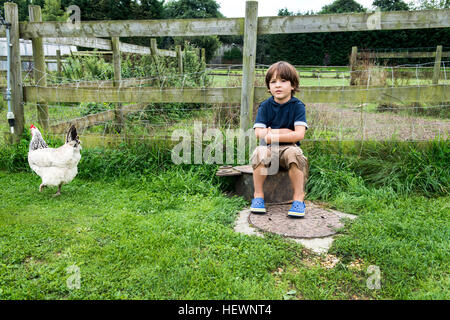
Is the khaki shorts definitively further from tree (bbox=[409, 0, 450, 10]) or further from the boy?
tree (bbox=[409, 0, 450, 10])

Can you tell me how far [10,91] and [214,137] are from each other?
9.78 ft

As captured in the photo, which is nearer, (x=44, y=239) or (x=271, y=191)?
(x=44, y=239)

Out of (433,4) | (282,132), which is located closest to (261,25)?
(282,132)

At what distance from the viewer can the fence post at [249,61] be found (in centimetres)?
409

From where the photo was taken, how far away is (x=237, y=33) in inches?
168

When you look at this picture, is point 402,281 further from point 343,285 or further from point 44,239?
point 44,239

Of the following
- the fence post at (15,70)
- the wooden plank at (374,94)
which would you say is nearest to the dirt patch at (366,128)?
the wooden plank at (374,94)

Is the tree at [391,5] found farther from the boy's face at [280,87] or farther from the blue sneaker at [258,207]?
the blue sneaker at [258,207]

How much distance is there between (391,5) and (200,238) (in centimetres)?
4167

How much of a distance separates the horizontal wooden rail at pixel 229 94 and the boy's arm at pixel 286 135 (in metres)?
0.92

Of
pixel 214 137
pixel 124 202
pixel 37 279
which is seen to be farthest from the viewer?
pixel 214 137

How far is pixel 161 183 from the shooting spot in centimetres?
402

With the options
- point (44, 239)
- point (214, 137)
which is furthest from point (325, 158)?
point (44, 239)

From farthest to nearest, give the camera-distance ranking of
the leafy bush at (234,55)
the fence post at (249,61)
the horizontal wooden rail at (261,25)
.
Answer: the leafy bush at (234,55) → the fence post at (249,61) → the horizontal wooden rail at (261,25)
